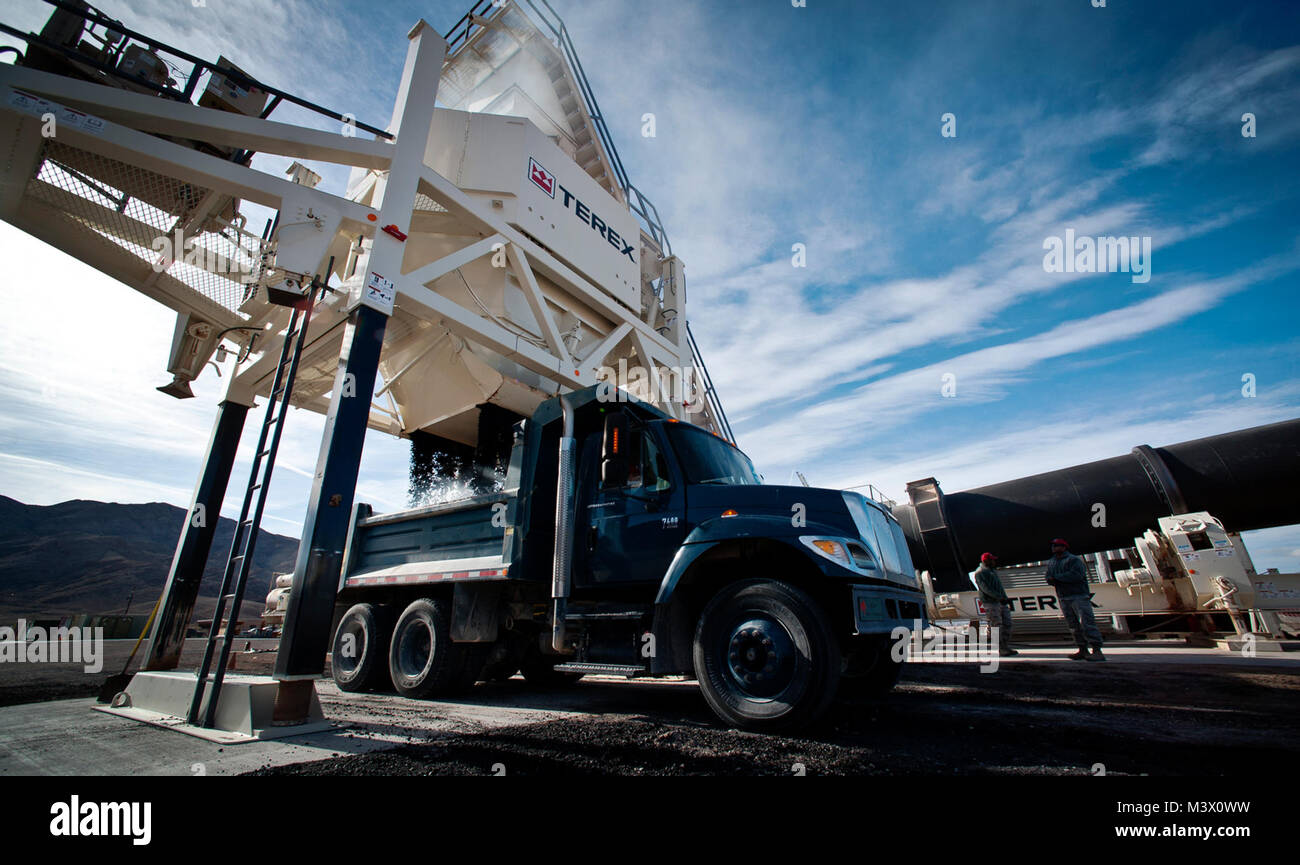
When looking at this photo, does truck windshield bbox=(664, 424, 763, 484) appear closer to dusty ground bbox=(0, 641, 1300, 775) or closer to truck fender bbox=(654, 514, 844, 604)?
truck fender bbox=(654, 514, 844, 604)

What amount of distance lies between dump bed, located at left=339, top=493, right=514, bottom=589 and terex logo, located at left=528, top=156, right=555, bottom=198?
4.35 meters

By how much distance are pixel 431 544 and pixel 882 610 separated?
451 centimetres

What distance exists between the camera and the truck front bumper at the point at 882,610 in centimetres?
337

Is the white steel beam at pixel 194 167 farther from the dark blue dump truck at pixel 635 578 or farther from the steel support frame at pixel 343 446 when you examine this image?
the dark blue dump truck at pixel 635 578

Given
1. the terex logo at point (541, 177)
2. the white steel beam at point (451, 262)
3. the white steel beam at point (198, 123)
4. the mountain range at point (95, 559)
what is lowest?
the mountain range at point (95, 559)

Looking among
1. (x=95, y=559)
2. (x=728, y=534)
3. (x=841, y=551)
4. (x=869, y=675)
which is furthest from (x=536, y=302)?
(x=95, y=559)

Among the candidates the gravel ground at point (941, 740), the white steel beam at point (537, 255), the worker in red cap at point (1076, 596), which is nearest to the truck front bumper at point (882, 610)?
the gravel ground at point (941, 740)

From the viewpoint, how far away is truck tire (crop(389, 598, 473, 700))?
209 inches

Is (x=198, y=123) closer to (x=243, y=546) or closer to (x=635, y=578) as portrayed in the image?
(x=243, y=546)

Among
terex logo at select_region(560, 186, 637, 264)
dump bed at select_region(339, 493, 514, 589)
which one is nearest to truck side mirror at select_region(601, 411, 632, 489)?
dump bed at select_region(339, 493, 514, 589)

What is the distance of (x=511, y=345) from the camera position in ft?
19.5

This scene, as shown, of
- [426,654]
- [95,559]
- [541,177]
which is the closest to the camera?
[426,654]

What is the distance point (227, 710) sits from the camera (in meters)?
3.52

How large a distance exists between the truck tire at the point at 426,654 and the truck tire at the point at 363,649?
15 centimetres
